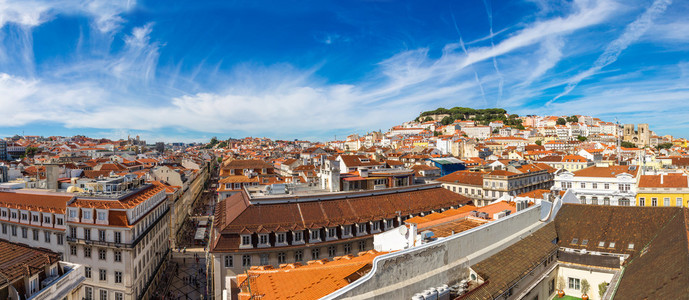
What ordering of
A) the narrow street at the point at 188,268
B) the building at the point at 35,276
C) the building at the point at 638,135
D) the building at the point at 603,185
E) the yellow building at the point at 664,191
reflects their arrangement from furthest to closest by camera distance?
the building at the point at 638,135 < the building at the point at 603,185 < the yellow building at the point at 664,191 < the narrow street at the point at 188,268 < the building at the point at 35,276

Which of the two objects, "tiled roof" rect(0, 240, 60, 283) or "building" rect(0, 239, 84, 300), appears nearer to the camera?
"building" rect(0, 239, 84, 300)

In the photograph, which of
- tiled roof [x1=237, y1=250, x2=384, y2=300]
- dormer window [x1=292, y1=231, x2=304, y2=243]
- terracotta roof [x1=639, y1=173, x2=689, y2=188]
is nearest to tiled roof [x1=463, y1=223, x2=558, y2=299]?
tiled roof [x1=237, y1=250, x2=384, y2=300]

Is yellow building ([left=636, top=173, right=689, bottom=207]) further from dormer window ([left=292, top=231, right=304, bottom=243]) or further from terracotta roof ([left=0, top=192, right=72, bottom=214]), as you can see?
terracotta roof ([left=0, top=192, right=72, bottom=214])

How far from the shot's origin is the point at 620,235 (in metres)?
20.0

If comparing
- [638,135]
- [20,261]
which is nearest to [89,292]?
[20,261]

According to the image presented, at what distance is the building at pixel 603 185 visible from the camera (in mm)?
38031

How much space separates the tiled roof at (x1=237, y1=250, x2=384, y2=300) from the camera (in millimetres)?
10438

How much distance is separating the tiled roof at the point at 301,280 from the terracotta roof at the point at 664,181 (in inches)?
1533

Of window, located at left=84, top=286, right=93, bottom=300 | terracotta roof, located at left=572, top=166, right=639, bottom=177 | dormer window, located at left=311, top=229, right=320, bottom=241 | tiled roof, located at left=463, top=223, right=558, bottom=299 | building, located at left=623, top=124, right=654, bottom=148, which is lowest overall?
window, located at left=84, top=286, right=93, bottom=300

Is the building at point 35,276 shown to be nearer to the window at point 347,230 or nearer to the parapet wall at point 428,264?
the parapet wall at point 428,264

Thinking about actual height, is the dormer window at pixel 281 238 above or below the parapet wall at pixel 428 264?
below

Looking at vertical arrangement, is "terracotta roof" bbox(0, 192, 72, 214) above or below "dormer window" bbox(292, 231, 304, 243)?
above

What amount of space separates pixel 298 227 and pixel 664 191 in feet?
119

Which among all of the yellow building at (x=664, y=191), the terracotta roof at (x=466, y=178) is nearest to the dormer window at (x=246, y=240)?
the yellow building at (x=664, y=191)
